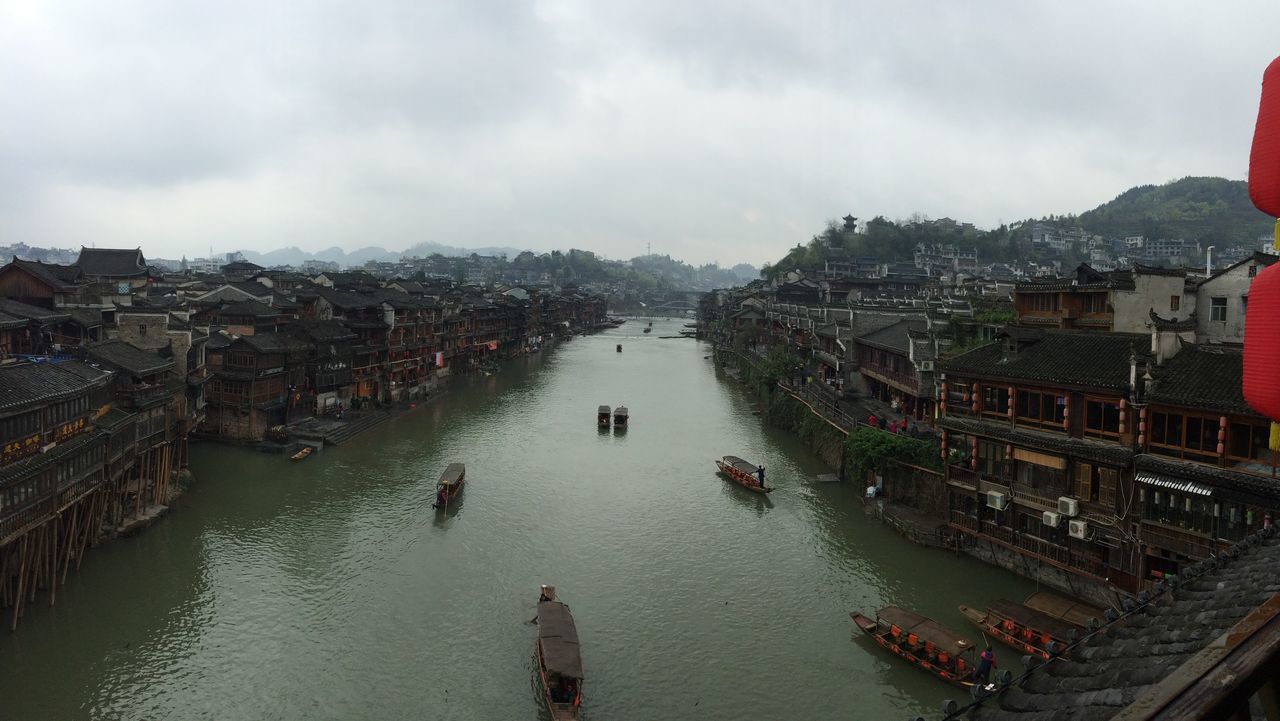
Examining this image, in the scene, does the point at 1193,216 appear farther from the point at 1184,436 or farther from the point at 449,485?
the point at 449,485

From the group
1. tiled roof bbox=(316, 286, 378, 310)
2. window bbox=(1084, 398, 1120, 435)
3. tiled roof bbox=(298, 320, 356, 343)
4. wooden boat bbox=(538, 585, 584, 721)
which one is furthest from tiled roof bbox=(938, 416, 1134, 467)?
tiled roof bbox=(316, 286, 378, 310)

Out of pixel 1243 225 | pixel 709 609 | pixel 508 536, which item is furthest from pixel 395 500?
pixel 1243 225

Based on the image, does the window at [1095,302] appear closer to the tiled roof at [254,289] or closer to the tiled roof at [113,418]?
the tiled roof at [113,418]

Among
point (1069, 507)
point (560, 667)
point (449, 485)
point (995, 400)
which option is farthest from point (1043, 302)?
point (449, 485)

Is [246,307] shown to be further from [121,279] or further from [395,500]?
[395,500]

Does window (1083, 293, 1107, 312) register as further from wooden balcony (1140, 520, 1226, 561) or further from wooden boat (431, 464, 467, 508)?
wooden boat (431, 464, 467, 508)
